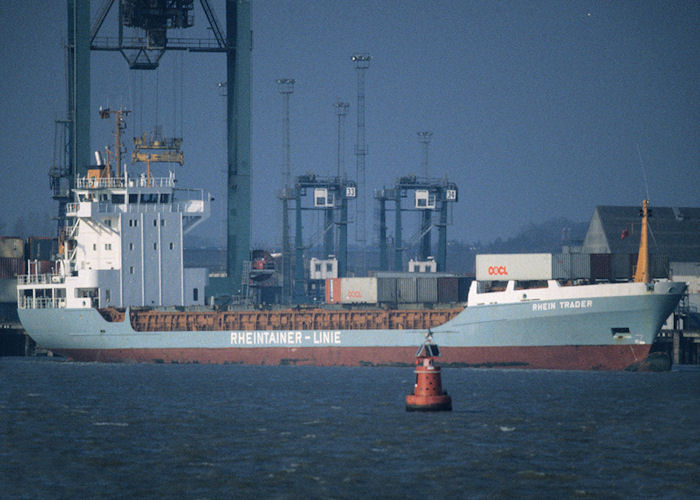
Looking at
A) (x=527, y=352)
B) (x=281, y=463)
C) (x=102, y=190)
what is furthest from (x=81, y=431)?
(x=102, y=190)

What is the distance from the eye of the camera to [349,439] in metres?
32.8

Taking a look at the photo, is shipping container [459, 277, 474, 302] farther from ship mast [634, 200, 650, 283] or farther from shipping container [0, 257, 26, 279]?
shipping container [0, 257, 26, 279]

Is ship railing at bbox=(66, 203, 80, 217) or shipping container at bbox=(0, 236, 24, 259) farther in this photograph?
shipping container at bbox=(0, 236, 24, 259)

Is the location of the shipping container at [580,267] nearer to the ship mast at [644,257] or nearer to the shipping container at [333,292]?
the ship mast at [644,257]

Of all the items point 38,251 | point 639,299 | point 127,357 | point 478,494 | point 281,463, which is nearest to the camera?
point 478,494

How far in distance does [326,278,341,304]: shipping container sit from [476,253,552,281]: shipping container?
33.1 ft

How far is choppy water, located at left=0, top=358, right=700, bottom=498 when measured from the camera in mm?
26547

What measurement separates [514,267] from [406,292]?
7699 mm

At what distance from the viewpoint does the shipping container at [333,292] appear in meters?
62.5

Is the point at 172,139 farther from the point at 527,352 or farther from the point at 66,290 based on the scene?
the point at 527,352

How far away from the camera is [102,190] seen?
61.2 m

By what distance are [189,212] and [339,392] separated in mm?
21453

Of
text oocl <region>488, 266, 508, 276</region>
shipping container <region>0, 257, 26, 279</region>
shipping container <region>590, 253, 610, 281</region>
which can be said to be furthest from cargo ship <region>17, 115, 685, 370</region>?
shipping container <region>0, 257, 26, 279</region>

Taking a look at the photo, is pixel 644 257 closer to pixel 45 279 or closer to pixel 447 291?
pixel 447 291
